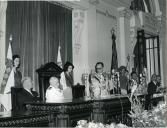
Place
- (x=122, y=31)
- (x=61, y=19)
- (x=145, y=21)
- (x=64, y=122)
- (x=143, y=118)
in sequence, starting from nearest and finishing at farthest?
(x=143, y=118) → (x=64, y=122) → (x=61, y=19) → (x=122, y=31) → (x=145, y=21)

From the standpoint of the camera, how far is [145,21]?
1209cm

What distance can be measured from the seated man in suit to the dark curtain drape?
41 centimetres

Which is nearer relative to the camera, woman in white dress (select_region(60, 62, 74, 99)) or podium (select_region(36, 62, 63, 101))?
podium (select_region(36, 62, 63, 101))

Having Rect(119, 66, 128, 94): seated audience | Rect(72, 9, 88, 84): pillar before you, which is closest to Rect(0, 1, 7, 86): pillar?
Rect(72, 9, 88, 84): pillar

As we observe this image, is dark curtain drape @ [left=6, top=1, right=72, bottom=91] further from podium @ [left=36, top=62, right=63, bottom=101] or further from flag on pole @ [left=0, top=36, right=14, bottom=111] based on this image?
flag on pole @ [left=0, top=36, right=14, bottom=111]

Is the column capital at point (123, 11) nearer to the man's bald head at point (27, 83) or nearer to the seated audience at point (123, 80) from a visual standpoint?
the seated audience at point (123, 80)

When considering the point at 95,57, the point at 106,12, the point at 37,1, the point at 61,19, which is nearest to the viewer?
the point at 37,1

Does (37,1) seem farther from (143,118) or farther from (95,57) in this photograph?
(143,118)

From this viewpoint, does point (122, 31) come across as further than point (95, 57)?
Yes

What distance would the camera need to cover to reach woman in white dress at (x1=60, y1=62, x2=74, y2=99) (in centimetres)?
719

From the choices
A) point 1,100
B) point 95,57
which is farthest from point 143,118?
point 95,57

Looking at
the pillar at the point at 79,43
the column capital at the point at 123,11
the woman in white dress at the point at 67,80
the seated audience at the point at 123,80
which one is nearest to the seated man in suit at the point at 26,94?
the woman in white dress at the point at 67,80

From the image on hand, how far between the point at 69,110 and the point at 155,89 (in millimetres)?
5454

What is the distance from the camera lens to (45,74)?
663 cm
